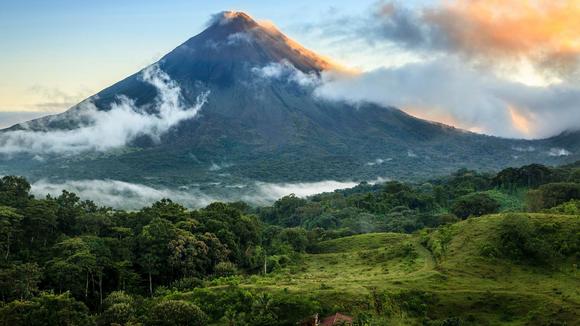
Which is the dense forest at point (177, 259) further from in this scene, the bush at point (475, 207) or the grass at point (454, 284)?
the bush at point (475, 207)

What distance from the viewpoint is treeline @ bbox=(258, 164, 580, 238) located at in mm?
72375

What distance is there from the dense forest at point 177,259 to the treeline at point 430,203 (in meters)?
2.52

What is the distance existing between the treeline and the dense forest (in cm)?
252

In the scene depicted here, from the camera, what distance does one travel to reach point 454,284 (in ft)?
123

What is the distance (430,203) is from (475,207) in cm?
1950

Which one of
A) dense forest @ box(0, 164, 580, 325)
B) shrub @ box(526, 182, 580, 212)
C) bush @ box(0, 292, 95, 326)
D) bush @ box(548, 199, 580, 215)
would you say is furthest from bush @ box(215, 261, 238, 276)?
shrub @ box(526, 182, 580, 212)

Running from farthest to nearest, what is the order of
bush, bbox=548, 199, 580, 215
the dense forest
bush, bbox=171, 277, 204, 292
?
bush, bbox=548, 199, 580, 215, bush, bbox=171, 277, 204, 292, the dense forest

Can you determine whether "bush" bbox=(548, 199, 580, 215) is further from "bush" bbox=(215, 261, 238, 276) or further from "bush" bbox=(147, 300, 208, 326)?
"bush" bbox=(147, 300, 208, 326)

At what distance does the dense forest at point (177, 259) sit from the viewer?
3278cm

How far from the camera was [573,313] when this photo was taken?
32312 mm

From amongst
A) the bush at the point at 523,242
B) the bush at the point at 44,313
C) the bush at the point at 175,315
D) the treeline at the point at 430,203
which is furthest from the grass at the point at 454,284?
the treeline at the point at 430,203

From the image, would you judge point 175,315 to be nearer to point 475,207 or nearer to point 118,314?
point 118,314

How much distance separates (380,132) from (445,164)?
81.5 ft

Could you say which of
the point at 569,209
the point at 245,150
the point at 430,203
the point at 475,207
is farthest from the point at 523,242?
the point at 245,150
